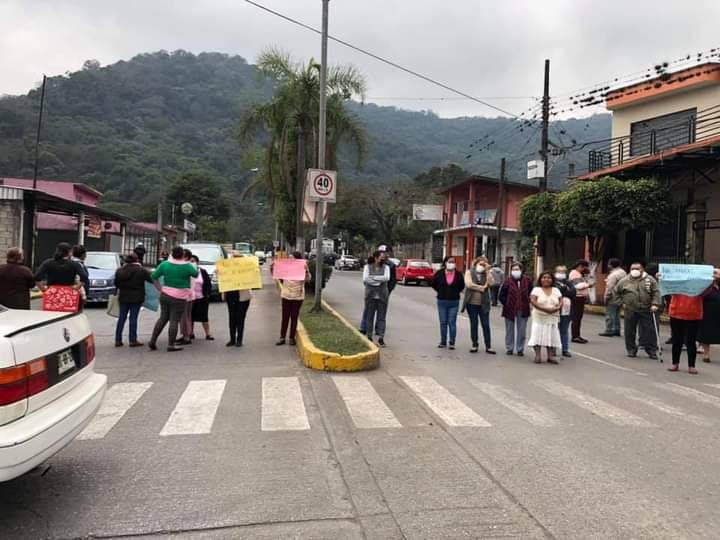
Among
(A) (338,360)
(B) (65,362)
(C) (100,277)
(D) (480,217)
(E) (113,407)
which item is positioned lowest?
(E) (113,407)

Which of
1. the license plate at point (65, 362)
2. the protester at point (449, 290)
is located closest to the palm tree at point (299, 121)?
the protester at point (449, 290)

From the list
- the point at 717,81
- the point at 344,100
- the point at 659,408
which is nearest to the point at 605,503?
the point at 659,408

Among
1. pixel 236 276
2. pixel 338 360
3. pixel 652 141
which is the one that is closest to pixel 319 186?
pixel 236 276

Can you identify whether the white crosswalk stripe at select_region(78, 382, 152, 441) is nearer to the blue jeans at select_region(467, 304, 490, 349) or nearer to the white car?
the white car

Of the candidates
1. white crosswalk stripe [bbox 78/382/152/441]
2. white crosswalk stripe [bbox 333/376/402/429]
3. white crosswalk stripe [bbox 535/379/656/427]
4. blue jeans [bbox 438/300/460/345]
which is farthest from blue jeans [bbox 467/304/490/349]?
white crosswalk stripe [bbox 78/382/152/441]

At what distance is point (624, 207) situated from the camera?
20.3m

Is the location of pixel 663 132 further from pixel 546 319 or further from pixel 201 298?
pixel 201 298

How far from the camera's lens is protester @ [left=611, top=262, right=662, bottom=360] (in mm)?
10977

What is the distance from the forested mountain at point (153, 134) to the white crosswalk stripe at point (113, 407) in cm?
3173

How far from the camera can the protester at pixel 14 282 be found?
367 inches

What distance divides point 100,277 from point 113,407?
1238 centimetres

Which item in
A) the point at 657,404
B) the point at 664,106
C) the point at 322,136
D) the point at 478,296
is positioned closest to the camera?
the point at 657,404

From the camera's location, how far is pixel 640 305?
11000 mm

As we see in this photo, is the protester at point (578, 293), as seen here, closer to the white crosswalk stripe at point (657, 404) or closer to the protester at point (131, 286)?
the white crosswalk stripe at point (657, 404)
